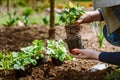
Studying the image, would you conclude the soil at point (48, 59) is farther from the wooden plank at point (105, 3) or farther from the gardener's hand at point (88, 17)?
the wooden plank at point (105, 3)

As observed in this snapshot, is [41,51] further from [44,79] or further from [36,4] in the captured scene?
[36,4]

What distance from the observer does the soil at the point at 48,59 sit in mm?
3992

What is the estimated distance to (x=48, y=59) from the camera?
4.39 meters

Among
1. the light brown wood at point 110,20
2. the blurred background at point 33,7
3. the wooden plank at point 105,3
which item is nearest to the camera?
the wooden plank at point 105,3

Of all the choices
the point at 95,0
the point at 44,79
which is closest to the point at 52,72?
the point at 44,79

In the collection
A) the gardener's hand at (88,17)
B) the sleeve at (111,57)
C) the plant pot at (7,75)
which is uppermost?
the gardener's hand at (88,17)

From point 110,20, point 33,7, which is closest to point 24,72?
point 110,20

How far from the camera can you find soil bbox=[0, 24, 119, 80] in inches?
157

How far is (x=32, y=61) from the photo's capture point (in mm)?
3949

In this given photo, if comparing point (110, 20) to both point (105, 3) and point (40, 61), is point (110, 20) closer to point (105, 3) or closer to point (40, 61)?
point (105, 3)

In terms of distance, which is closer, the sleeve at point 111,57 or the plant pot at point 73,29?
the sleeve at point 111,57

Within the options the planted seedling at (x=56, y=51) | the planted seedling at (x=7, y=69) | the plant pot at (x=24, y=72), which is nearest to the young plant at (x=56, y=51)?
the planted seedling at (x=56, y=51)

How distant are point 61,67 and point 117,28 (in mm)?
722

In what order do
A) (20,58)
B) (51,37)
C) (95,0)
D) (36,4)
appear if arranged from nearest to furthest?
1. (95,0)
2. (20,58)
3. (51,37)
4. (36,4)
